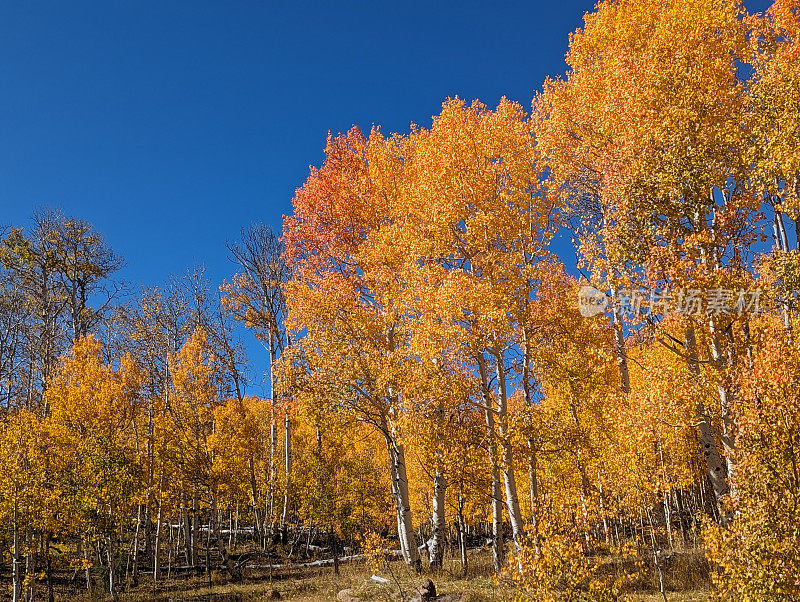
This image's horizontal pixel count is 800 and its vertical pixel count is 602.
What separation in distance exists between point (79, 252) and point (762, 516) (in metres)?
32.0

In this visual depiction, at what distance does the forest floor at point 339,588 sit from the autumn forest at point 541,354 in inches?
7.7

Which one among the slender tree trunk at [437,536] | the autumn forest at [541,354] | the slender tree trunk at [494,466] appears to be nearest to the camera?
the autumn forest at [541,354]

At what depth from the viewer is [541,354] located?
15.1 m

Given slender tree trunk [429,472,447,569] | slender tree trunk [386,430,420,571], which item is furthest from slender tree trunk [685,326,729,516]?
slender tree trunk [386,430,420,571]

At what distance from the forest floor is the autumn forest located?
195 millimetres

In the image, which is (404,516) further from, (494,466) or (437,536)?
(494,466)

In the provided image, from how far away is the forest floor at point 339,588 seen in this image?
12.8 m

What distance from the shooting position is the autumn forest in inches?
439

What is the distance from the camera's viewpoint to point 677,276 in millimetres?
11852

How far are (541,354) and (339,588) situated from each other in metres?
9.86

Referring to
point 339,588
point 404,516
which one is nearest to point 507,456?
point 404,516

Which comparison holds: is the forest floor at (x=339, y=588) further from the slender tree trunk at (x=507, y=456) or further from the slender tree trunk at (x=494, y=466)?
the slender tree trunk at (x=507, y=456)

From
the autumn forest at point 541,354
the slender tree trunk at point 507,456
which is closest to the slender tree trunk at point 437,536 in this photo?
the autumn forest at point 541,354

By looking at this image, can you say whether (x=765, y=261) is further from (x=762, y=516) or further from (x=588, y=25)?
(x=588, y=25)
